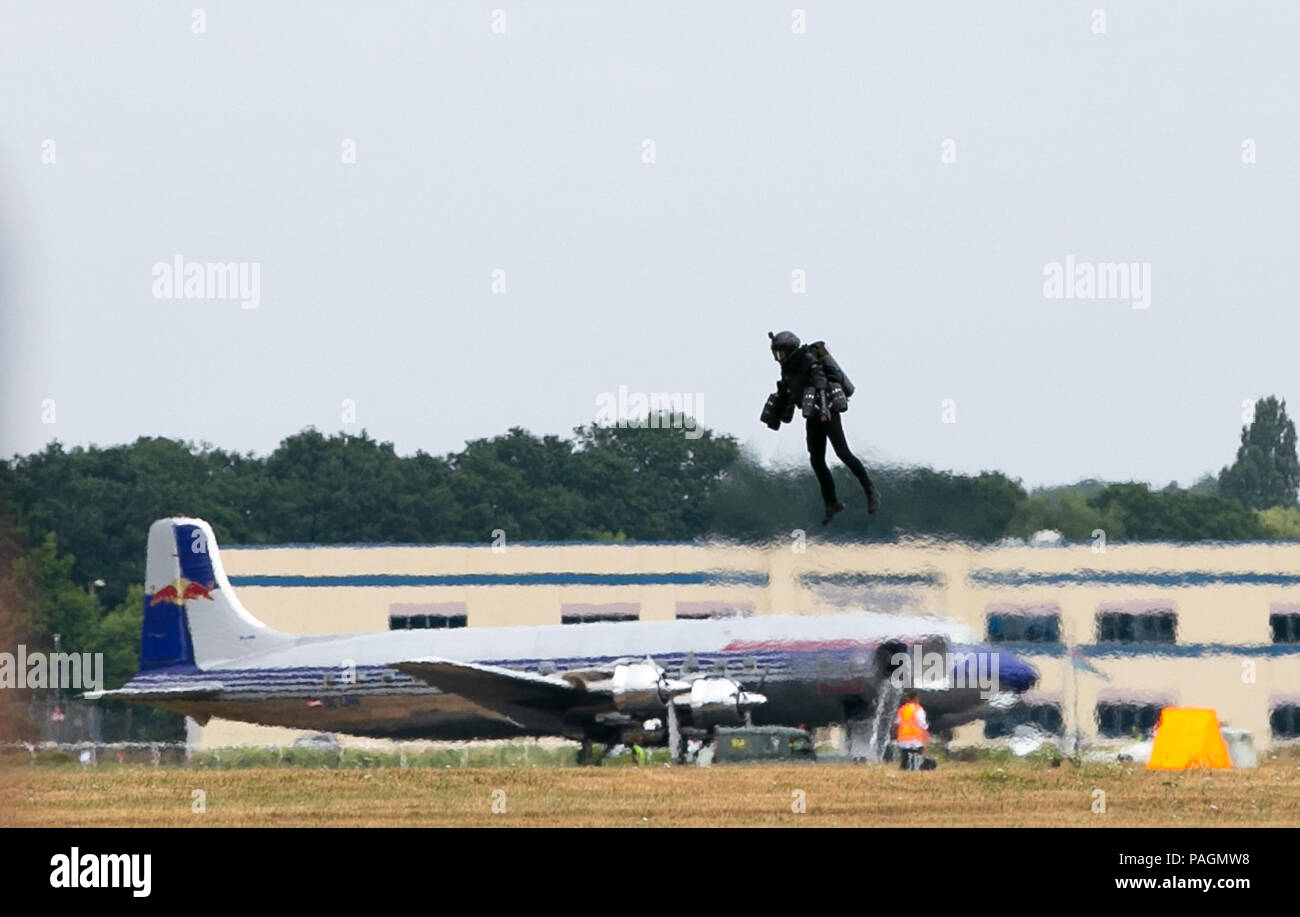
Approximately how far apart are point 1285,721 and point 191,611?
2879 centimetres

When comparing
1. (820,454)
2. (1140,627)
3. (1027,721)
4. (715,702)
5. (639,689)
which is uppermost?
(820,454)

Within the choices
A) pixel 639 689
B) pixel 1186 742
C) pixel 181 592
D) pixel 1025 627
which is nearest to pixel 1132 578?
pixel 1025 627

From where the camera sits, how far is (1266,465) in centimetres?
7725

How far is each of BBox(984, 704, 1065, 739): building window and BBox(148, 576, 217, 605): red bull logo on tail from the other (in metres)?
22.2

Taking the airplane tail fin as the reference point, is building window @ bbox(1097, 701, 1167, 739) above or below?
below

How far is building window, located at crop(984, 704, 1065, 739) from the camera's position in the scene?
42.1 m

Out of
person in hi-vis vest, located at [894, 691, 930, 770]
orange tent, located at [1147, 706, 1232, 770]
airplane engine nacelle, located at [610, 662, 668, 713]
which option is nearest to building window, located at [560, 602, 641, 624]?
airplane engine nacelle, located at [610, 662, 668, 713]

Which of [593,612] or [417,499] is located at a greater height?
[417,499]

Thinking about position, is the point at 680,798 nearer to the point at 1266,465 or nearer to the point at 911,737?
the point at 911,737

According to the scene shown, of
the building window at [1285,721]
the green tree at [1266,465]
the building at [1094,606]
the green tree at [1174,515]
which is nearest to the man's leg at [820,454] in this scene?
the building at [1094,606]

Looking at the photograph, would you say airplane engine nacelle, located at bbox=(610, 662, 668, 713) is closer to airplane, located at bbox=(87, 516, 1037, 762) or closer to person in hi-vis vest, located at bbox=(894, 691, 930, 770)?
airplane, located at bbox=(87, 516, 1037, 762)
